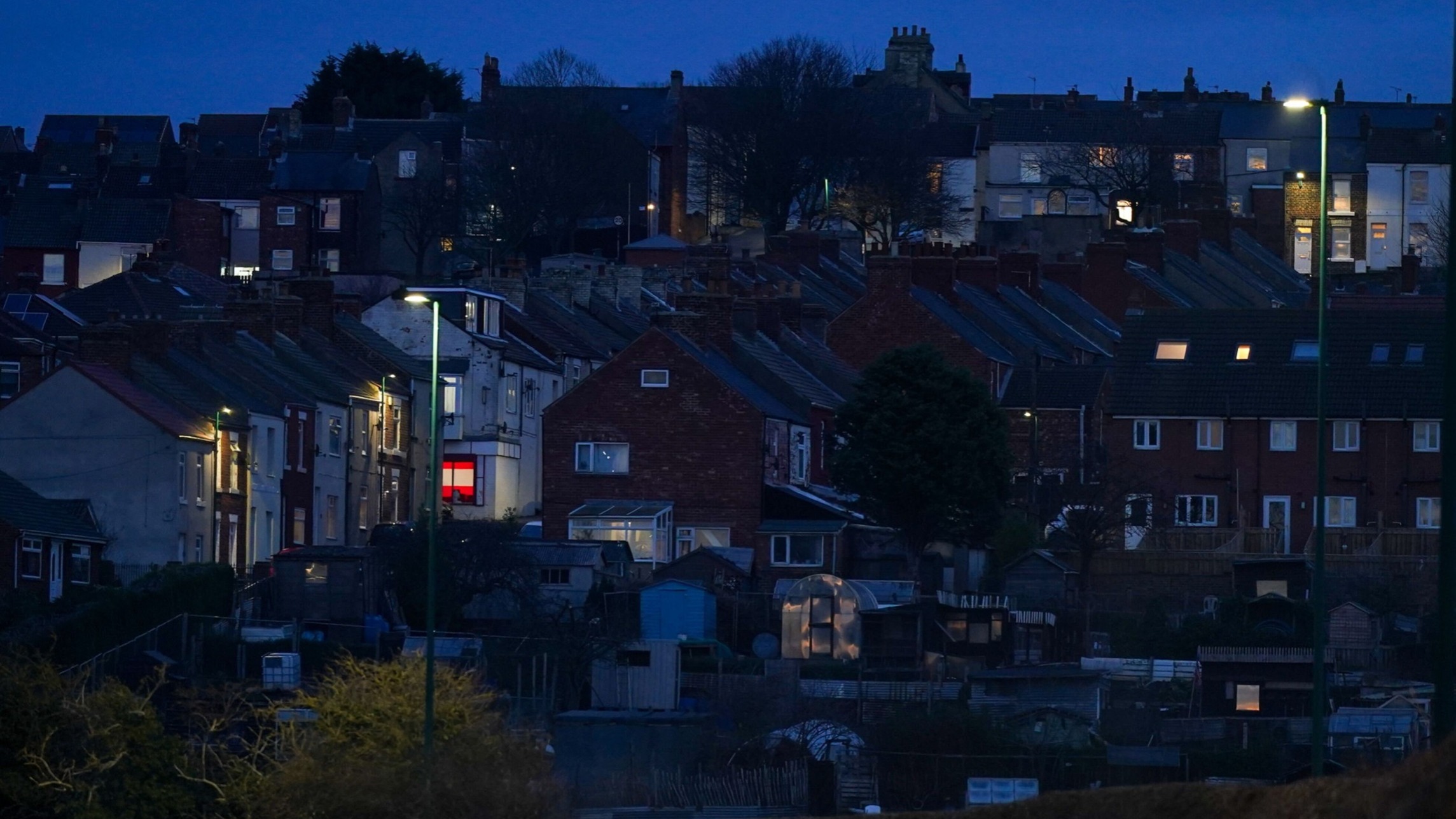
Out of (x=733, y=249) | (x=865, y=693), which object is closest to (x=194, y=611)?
(x=865, y=693)

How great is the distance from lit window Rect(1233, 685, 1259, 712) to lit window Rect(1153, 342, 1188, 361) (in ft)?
83.4

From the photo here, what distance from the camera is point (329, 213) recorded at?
12131cm

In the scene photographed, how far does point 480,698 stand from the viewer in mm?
39219

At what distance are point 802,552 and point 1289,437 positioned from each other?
1614 centimetres

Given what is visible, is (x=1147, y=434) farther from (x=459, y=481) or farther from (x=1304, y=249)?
(x=1304, y=249)

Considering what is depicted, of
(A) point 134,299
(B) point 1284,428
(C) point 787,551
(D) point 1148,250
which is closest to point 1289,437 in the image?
(B) point 1284,428

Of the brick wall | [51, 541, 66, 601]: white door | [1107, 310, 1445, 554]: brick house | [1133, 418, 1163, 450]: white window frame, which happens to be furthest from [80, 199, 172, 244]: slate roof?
[51, 541, 66, 601]: white door

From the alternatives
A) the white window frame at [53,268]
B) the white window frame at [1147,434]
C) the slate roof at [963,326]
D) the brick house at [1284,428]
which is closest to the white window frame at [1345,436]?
the brick house at [1284,428]

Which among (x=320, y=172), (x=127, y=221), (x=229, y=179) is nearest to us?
(x=127, y=221)

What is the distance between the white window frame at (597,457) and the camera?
7169 cm

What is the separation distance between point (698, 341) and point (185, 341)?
14609 mm

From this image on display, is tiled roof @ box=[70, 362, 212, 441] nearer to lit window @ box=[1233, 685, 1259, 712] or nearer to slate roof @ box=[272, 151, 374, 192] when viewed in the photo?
lit window @ box=[1233, 685, 1259, 712]

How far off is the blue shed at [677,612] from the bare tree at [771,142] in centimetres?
6644

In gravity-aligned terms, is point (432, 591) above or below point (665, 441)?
below
